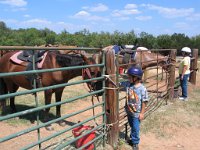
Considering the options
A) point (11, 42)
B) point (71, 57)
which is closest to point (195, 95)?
point (71, 57)

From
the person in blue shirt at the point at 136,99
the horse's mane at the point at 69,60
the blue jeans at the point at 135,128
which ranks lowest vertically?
the blue jeans at the point at 135,128

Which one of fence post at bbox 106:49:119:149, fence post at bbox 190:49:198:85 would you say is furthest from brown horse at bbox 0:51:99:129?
fence post at bbox 190:49:198:85

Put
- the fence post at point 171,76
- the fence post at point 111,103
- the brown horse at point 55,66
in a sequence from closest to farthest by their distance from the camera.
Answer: the fence post at point 111,103 < the brown horse at point 55,66 < the fence post at point 171,76

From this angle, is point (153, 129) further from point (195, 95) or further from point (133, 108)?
point (195, 95)

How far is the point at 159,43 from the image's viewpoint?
39.2 meters

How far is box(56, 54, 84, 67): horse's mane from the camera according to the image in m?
5.71

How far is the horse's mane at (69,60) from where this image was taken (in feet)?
18.7

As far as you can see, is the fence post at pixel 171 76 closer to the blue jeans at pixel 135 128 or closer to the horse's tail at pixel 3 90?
the blue jeans at pixel 135 128

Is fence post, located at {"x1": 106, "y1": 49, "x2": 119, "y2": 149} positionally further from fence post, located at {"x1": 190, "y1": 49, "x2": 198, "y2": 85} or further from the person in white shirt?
fence post, located at {"x1": 190, "y1": 49, "x2": 198, "y2": 85}

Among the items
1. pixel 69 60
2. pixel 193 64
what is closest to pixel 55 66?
pixel 69 60

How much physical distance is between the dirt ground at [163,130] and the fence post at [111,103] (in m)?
0.26

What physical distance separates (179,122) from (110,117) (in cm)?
241

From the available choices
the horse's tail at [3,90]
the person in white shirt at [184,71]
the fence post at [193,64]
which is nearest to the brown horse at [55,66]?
the horse's tail at [3,90]

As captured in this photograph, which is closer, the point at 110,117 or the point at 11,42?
the point at 110,117
